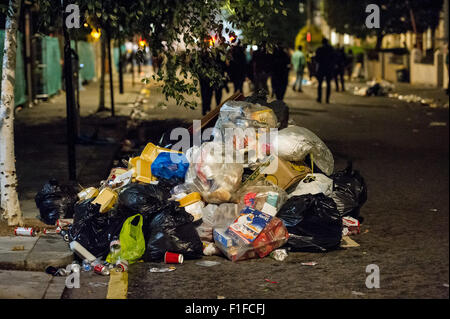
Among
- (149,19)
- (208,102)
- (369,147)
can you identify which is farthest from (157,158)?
(208,102)

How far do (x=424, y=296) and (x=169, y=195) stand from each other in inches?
105

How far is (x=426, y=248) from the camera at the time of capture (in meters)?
6.84

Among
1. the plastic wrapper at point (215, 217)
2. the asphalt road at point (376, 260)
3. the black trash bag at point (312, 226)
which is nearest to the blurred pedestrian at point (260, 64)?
the asphalt road at point (376, 260)

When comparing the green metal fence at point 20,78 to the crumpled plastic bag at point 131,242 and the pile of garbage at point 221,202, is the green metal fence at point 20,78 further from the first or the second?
the crumpled plastic bag at point 131,242

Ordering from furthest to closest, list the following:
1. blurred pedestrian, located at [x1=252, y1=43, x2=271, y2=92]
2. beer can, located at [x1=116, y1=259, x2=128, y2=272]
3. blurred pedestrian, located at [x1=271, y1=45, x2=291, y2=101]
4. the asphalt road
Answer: blurred pedestrian, located at [x1=252, y1=43, x2=271, y2=92], blurred pedestrian, located at [x1=271, y1=45, x2=291, y2=101], beer can, located at [x1=116, y1=259, x2=128, y2=272], the asphalt road

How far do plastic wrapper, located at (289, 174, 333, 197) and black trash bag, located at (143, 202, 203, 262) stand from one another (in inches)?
50.9

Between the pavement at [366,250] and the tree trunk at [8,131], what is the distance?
63cm

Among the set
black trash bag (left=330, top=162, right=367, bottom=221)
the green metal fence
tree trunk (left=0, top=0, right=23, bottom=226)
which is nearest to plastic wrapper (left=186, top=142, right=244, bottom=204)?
black trash bag (left=330, top=162, right=367, bottom=221)

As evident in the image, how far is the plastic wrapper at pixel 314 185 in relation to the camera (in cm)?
754

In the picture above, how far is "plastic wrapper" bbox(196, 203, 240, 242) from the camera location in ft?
22.5

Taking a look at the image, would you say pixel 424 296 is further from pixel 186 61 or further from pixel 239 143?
pixel 186 61

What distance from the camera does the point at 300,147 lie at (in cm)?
773

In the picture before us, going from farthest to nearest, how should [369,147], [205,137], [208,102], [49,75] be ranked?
[49,75] < [208,102] < [369,147] < [205,137]

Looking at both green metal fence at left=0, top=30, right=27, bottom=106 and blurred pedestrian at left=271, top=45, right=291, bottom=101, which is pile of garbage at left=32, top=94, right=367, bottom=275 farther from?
green metal fence at left=0, top=30, right=27, bottom=106
